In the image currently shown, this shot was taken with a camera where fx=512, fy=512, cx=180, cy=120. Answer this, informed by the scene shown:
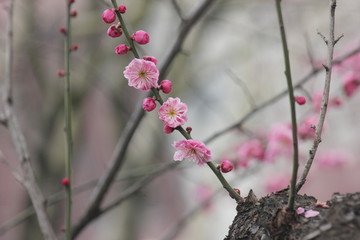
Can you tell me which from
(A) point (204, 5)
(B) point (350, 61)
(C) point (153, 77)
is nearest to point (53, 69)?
(B) point (350, 61)

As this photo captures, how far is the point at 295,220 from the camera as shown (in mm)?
1083

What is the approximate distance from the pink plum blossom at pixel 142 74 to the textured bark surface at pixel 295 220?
354 millimetres

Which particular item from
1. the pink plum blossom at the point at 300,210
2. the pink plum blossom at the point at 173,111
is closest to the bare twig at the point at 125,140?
the pink plum blossom at the point at 173,111

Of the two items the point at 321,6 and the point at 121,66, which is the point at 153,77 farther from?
the point at 321,6

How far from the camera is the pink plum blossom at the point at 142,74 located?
1.14 m

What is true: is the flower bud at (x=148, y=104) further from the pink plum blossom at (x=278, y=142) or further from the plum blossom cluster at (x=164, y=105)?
the pink plum blossom at (x=278, y=142)

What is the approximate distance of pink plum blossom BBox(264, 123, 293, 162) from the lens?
297 cm

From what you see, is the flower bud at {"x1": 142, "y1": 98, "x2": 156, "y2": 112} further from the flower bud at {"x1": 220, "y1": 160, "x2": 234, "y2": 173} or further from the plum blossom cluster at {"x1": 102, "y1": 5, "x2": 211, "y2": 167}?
the flower bud at {"x1": 220, "y1": 160, "x2": 234, "y2": 173}

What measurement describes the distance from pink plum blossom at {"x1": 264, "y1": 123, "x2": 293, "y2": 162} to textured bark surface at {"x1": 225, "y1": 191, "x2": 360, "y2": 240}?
1792 mm

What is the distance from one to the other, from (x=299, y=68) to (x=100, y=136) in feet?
18.6

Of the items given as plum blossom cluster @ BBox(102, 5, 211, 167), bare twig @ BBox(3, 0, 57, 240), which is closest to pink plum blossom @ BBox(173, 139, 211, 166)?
plum blossom cluster @ BBox(102, 5, 211, 167)

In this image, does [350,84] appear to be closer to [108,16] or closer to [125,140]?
[125,140]

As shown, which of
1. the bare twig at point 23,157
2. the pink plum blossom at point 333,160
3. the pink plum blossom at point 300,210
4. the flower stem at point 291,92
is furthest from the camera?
the pink plum blossom at point 333,160

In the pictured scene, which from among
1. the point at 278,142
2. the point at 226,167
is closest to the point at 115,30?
the point at 226,167
